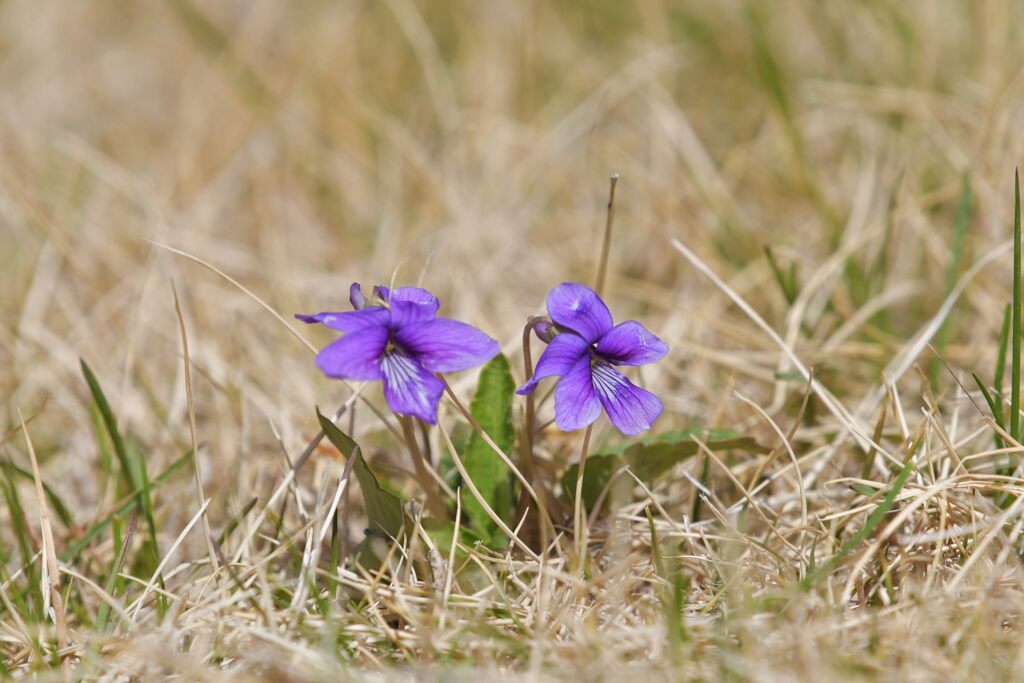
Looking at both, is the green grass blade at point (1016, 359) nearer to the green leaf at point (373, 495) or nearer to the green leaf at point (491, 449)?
the green leaf at point (491, 449)

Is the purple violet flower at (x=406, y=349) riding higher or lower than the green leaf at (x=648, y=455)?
higher

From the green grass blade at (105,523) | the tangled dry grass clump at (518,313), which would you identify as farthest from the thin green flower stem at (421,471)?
the green grass blade at (105,523)

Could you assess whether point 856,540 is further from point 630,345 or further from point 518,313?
point 518,313

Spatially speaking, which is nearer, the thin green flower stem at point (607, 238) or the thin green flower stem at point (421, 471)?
the thin green flower stem at point (421, 471)

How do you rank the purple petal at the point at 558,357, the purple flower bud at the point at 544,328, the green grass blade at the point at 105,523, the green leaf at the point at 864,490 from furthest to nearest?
the green grass blade at the point at 105,523
the green leaf at the point at 864,490
the purple flower bud at the point at 544,328
the purple petal at the point at 558,357

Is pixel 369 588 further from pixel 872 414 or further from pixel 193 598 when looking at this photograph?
pixel 872 414

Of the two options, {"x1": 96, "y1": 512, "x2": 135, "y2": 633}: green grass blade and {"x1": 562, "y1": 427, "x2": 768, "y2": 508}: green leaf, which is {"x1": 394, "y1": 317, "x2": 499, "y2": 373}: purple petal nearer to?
{"x1": 562, "y1": 427, "x2": 768, "y2": 508}: green leaf

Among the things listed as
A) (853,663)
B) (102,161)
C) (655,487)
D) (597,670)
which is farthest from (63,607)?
(102,161)
